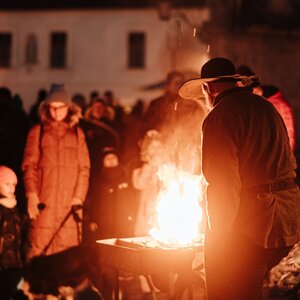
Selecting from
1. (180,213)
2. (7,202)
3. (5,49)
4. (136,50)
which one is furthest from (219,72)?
(5,49)

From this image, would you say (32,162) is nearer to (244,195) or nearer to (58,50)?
(244,195)

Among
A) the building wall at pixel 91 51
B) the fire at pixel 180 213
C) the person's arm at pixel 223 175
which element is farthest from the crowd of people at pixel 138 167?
the building wall at pixel 91 51

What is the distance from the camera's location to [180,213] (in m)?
7.07

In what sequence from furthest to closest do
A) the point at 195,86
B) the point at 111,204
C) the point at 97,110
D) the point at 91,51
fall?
the point at 91,51 → the point at 97,110 → the point at 111,204 → the point at 195,86

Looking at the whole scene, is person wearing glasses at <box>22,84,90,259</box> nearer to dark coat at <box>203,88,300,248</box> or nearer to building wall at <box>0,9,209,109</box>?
dark coat at <box>203,88,300,248</box>

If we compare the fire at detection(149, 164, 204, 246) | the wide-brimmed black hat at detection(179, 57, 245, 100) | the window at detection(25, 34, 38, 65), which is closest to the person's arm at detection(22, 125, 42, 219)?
the fire at detection(149, 164, 204, 246)

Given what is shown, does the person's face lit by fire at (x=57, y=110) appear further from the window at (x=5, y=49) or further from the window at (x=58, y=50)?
the window at (x=5, y=49)

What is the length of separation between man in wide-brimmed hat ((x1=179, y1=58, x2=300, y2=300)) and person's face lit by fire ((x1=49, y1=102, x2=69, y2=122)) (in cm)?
342

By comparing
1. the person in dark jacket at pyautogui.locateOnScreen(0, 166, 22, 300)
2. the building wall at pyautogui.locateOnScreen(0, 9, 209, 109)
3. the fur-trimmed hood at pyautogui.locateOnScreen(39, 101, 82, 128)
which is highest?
the building wall at pyautogui.locateOnScreen(0, 9, 209, 109)

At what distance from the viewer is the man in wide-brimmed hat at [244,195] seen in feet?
17.3

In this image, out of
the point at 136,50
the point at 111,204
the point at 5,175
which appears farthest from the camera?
the point at 136,50

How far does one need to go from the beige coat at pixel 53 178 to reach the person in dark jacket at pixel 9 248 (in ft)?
1.91

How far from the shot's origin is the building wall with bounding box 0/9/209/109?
127ft

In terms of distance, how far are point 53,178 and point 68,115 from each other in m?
0.77
